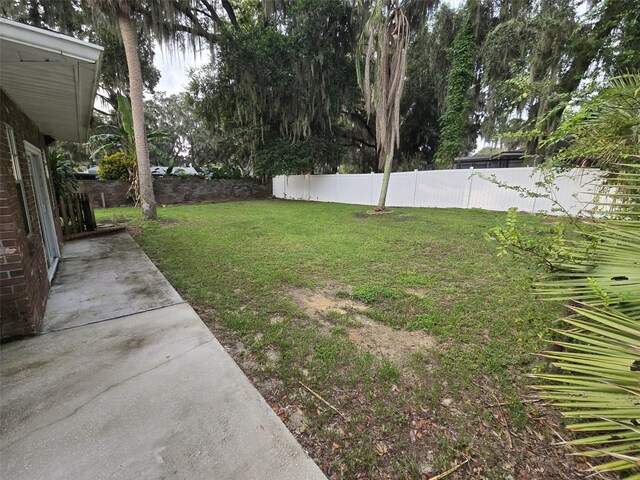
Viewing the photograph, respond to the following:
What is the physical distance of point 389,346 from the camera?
2379mm

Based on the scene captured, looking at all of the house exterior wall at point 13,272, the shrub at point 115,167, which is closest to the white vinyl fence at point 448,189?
the house exterior wall at point 13,272

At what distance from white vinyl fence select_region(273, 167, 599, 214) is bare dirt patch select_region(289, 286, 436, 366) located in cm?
436

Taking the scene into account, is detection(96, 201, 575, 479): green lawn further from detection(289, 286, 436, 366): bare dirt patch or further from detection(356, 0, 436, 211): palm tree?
detection(356, 0, 436, 211): palm tree

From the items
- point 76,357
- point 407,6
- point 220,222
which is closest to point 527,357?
point 76,357

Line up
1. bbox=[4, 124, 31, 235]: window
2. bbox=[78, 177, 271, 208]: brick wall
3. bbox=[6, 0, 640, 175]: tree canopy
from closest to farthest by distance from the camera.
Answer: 1. bbox=[4, 124, 31, 235]: window
2. bbox=[6, 0, 640, 175]: tree canopy
3. bbox=[78, 177, 271, 208]: brick wall

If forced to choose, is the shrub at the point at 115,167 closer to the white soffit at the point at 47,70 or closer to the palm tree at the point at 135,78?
the palm tree at the point at 135,78

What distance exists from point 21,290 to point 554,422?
3.88m

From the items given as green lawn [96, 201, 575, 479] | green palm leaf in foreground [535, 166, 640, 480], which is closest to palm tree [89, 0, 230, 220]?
green lawn [96, 201, 575, 479]

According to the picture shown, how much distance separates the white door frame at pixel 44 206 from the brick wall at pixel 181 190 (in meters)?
7.40

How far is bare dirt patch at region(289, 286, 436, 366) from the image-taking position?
232 cm

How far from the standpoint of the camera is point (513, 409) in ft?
5.58

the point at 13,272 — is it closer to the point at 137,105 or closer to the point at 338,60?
the point at 137,105

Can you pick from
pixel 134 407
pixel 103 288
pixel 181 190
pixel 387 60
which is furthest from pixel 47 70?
pixel 181 190

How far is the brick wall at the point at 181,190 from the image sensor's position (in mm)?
12836
